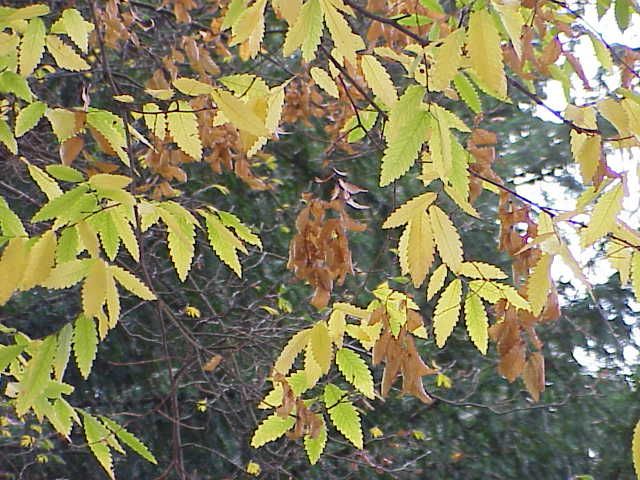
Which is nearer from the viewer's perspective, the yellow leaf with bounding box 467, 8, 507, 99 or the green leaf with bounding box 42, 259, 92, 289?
the yellow leaf with bounding box 467, 8, 507, 99

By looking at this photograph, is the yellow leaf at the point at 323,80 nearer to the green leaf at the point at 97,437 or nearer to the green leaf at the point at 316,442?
the green leaf at the point at 316,442

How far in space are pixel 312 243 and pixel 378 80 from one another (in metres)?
0.27

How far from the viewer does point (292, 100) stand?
247 cm

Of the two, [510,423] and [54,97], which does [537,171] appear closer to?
[510,423]

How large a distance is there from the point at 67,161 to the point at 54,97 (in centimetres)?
175

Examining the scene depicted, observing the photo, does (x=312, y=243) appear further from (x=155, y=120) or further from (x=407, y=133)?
(x=407, y=133)

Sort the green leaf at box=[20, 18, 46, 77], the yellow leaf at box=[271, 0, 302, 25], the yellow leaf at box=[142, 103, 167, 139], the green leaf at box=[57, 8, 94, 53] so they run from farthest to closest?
1. the yellow leaf at box=[142, 103, 167, 139]
2. the green leaf at box=[57, 8, 94, 53]
3. the green leaf at box=[20, 18, 46, 77]
4. the yellow leaf at box=[271, 0, 302, 25]

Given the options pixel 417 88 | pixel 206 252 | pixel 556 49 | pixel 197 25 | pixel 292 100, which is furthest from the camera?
pixel 206 252

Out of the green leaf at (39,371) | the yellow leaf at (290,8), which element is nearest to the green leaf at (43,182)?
the green leaf at (39,371)

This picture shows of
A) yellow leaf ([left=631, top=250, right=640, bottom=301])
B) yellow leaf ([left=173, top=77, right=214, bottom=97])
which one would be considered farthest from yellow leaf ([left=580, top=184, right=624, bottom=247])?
yellow leaf ([left=173, top=77, right=214, bottom=97])

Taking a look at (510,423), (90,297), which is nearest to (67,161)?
(90,297)

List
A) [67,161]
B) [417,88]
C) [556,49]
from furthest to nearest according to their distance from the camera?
1. [556,49]
2. [67,161]
3. [417,88]

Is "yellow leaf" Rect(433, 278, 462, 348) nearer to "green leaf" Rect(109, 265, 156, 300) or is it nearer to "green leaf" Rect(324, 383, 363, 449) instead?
"green leaf" Rect(324, 383, 363, 449)

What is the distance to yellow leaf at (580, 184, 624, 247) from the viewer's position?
39.4 inches
